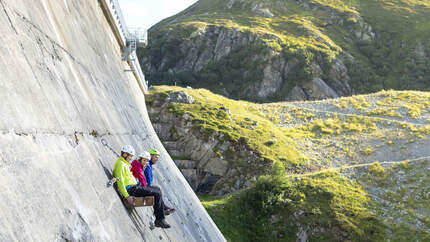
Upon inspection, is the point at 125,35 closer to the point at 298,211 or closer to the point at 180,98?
the point at 298,211

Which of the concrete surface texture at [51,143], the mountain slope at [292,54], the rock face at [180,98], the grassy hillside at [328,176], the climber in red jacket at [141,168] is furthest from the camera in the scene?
the mountain slope at [292,54]

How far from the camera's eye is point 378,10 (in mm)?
114188

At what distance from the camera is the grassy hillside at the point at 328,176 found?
23.9 meters

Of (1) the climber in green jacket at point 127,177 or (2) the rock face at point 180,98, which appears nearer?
(1) the climber in green jacket at point 127,177

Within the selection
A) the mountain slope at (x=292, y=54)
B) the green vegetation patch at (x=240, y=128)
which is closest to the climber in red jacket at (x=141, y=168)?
the green vegetation patch at (x=240, y=128)

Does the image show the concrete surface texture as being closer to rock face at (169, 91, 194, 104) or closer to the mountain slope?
rock face at (169, 91, 194, 104)

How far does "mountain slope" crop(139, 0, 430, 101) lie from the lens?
78875 millimetres

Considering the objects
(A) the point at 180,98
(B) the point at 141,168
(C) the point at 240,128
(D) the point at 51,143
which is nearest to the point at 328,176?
(C) the point at 240,128

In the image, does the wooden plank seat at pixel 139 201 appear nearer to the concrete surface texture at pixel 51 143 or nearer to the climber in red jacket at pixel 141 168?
the concrete surface texture at pixel 51 143

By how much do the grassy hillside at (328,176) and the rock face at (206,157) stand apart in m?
0.75

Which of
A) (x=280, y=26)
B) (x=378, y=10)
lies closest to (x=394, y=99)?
(x=280, y=26)

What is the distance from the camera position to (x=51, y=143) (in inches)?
167

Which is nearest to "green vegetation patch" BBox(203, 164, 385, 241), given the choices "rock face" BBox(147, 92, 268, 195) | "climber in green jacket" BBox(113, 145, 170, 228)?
"rock face" BBox(147, 92, 268, 195)

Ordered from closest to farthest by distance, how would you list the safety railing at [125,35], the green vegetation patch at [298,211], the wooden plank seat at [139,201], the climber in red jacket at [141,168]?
the wooden plank seat at [139,201] → the climber in red jacket at [141,168] → the safety railing at [125,35] → the green vegetation patch at [298,211]
